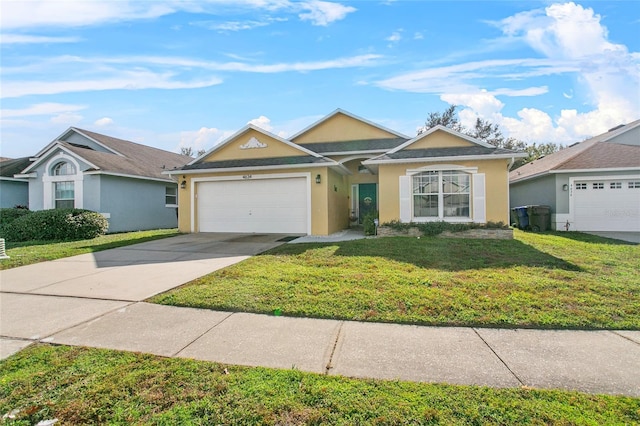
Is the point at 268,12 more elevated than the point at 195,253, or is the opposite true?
the point at 268,12

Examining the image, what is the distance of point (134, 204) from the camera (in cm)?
1638

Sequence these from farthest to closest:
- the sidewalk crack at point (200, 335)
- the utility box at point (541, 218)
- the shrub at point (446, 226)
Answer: the utility box at point (541, 218) → the shrub at point (446, 226) → the sidewalk crack at point (200, 335)

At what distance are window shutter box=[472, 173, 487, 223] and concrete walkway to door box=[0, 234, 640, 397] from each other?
24.8 ft

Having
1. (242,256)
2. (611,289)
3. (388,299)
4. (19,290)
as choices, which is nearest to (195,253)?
(242,256)

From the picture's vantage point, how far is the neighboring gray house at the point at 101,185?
48.7 feet

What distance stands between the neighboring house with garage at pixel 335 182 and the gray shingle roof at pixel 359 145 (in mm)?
48

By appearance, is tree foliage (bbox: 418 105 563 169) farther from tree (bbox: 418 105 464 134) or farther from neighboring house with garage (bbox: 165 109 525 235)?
neighboring house with garage (bbox: 165 109 525 235)

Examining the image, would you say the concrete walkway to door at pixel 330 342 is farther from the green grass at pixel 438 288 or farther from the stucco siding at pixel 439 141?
the stucco siding at pixel 439 141

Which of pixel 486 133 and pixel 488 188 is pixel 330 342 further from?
pixel 486 133

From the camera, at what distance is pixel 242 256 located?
27.8 ft

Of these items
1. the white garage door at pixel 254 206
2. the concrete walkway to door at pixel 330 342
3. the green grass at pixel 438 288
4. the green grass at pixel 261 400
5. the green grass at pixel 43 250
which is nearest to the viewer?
the green grass at pixel 261 400

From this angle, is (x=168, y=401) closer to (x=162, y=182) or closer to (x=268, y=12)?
(x=268, y=12)

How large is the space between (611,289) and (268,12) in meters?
9.60

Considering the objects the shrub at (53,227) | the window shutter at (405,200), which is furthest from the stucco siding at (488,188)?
the shrub at (53,227)
